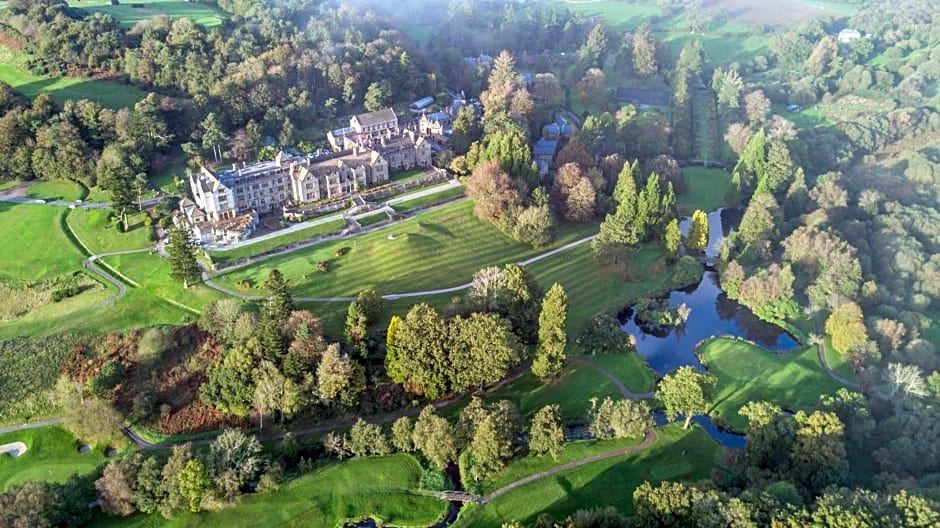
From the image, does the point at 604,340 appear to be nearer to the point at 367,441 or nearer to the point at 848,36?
the point at 367,441

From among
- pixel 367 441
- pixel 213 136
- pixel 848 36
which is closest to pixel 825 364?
pixel 367 441

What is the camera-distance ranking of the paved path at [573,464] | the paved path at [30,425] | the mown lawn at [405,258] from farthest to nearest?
the mown lawn at [405,258] → the paved path at [30,425] → the paved path at [573,464]

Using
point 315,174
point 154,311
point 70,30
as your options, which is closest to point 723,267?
point 315,174

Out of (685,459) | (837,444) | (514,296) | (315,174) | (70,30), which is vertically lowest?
(685,459)

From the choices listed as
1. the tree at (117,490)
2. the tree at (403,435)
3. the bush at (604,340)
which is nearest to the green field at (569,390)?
the bush at (604,340)

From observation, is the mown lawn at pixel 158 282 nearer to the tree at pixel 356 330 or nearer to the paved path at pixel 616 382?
the tree at pixel 356 330

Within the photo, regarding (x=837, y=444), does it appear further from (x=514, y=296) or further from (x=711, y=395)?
(x=514, y=296)
